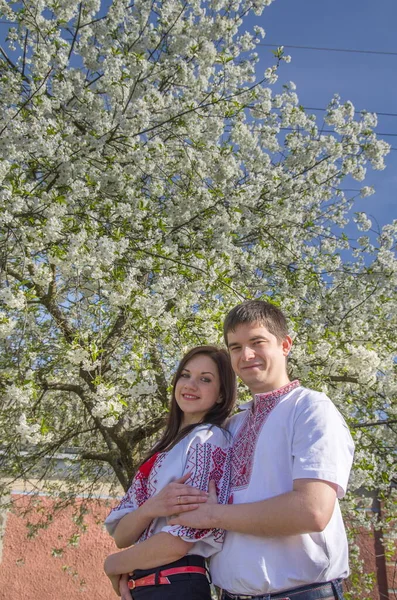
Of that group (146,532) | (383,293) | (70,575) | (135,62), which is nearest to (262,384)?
(146,532)

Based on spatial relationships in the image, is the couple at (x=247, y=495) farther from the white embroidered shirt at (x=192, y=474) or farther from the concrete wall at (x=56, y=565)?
the concrete wall at (x=56, y=565)

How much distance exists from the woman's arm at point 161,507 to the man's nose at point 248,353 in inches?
14.8

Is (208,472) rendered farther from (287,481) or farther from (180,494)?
(287,481)

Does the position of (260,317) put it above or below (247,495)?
above

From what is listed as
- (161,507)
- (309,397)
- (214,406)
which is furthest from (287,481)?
(214,406)

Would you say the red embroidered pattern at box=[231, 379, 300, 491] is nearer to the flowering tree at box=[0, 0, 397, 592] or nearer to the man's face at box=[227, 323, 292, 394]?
the man's face at box=[227, 323, 292, 394]

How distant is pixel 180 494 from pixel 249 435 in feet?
0.86

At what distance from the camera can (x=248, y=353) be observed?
1705mm

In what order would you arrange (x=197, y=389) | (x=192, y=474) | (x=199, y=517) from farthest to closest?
(x=197, y=389)
(x=192, y=474)
(x=199, y=517)

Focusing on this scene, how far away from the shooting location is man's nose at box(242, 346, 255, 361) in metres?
1.70

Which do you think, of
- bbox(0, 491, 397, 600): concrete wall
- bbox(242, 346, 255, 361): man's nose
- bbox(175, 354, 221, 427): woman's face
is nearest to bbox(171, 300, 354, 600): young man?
bbox(242, 346, 255, 361): man's nose

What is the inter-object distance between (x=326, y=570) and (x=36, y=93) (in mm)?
3463

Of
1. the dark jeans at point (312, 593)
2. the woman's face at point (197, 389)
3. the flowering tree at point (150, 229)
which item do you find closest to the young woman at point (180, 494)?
the woman's face at point (197, 389)

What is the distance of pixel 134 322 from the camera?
144 inches
